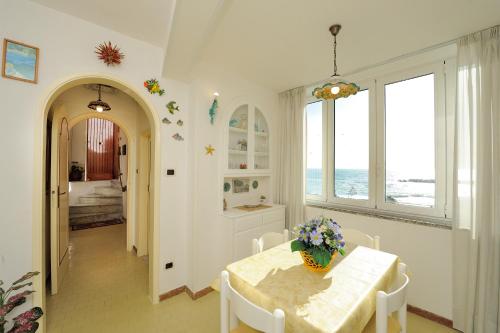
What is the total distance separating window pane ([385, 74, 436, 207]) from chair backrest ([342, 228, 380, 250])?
86 cm

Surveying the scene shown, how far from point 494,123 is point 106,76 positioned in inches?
130

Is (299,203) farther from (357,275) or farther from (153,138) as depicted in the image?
(153,138)

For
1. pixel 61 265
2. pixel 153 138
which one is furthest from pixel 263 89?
pixel 61 265

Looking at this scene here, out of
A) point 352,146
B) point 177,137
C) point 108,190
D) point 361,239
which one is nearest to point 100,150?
point 108,190

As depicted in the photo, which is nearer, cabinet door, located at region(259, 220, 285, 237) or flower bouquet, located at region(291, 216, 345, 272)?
flower bouquet, located at region(291, 216, 345, 272)

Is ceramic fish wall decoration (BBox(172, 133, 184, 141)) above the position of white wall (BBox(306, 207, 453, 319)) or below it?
above

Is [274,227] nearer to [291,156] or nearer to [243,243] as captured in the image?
[243,243]

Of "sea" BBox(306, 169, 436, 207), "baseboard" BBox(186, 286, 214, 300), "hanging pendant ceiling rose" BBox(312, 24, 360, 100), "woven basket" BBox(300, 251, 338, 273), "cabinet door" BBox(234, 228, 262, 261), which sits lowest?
"baseboard" BBox(186, 286, 214, 300)

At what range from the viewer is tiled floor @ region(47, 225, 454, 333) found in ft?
6.11

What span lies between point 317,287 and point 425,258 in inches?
65.5

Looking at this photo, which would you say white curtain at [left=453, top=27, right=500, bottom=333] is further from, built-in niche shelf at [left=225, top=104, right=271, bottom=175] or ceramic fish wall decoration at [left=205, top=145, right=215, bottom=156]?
ceramic fish wall decoration at [left=205, top=145, right=215, bottom=156]

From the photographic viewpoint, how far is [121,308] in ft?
6.87

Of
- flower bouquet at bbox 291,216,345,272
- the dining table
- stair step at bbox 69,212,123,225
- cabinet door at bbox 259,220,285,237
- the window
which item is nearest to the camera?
the dining table

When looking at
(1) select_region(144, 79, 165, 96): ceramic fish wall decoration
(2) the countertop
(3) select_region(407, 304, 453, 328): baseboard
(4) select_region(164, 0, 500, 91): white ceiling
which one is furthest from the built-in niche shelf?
(3) select_region(407, 304, 453, 328): baseboard
